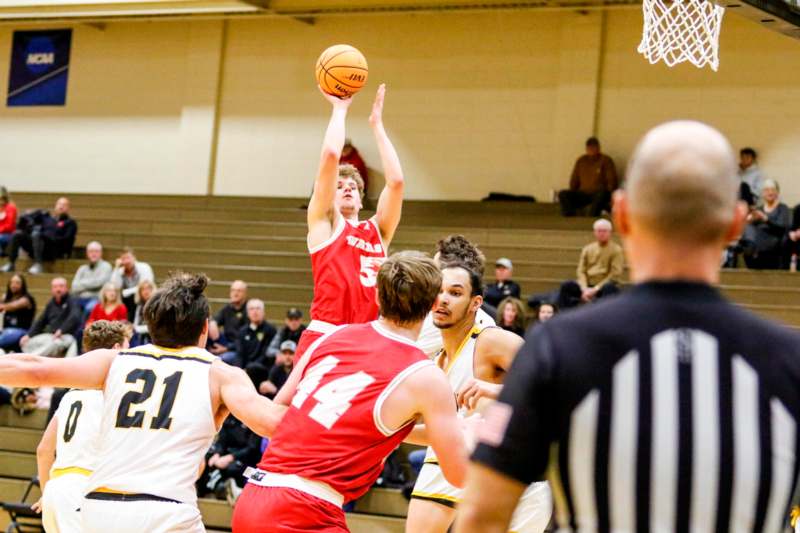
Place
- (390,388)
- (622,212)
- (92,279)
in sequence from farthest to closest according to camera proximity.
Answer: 1. (92,279)
2. (390,388)
3. (622,212)

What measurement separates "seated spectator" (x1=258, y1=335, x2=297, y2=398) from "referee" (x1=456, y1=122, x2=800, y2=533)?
9.90m

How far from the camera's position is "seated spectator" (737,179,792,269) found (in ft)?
48.4

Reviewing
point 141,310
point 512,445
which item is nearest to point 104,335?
point 512,445

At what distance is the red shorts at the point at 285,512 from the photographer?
430cm

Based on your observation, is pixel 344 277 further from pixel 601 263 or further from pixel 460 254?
pixel 601 263

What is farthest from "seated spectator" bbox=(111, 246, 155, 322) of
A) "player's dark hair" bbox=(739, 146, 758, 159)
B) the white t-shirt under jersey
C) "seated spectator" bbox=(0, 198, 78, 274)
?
the white t-shirt under jersey

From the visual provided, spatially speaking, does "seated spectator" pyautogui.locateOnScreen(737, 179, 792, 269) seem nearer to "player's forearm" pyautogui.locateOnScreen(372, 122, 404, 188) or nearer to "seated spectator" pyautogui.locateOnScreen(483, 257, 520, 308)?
"seated spectator" pyautogui.locateOnScreen(483, 257, 520, 308)

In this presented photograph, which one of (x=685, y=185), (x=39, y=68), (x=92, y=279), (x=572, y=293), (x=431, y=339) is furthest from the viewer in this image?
(x=39, y=68)

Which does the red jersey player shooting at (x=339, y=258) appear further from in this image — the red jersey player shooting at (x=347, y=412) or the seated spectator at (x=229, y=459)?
the seated spectator at (x=229, y=459)

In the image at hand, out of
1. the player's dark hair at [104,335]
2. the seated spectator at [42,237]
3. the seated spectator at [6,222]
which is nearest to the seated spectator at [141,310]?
the seated spectator at [42,237]

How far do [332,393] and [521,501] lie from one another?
2351 millimetres

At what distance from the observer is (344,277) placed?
650 centimetres

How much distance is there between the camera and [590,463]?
7.56 feet

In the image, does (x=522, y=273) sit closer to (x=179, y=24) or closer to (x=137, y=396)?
(x=179, y=24)
